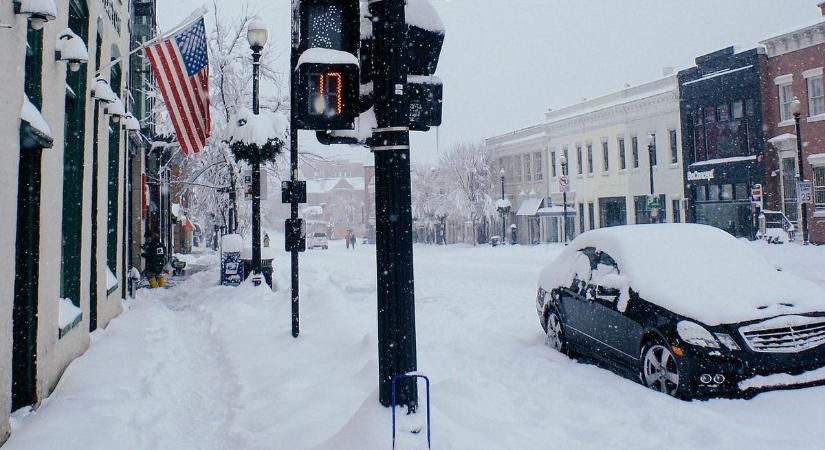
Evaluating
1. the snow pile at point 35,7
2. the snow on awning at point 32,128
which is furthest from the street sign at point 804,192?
the snow pile at point 35,7

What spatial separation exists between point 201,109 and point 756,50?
1127 inches

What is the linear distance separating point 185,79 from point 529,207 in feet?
130

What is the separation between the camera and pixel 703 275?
22.6ft

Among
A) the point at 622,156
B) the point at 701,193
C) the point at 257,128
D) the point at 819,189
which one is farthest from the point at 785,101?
the point at 257,128

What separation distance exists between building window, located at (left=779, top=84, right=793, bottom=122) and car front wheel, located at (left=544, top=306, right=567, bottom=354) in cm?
2659

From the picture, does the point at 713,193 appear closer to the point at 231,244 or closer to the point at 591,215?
the point at 591,215

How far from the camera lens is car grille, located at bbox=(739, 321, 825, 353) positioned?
233 inches

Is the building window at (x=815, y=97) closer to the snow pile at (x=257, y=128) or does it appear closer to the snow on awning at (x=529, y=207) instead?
the snow on awning at (x=529, y=207)

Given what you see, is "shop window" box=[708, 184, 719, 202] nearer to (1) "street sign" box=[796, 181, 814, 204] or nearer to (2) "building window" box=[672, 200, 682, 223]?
(2) "building window" box=[672, 200, 682, 223]

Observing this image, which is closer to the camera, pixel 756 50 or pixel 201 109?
pixel 201 109

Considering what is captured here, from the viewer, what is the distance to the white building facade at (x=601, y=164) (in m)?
37.2

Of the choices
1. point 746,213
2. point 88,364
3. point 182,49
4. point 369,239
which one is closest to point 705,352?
point 88,364

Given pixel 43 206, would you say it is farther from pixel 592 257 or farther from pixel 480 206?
pixel 480 206

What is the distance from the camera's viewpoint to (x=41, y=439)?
16.6 ft
